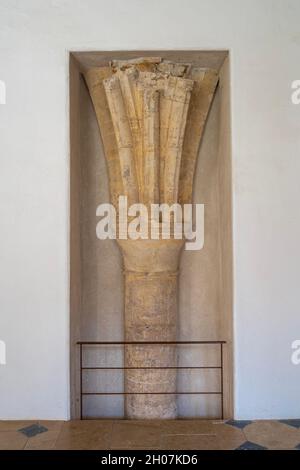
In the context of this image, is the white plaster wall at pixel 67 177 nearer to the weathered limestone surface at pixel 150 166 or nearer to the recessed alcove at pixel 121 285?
the weathered limestone surface at pixel 150 166

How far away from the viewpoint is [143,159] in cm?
418

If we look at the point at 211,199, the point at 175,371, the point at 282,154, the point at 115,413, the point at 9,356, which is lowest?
the point at 115,413

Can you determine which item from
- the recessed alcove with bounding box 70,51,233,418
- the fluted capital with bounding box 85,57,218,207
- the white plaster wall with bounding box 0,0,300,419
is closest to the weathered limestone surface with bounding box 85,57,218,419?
the fluted capital with bounding box 85,57,218,207

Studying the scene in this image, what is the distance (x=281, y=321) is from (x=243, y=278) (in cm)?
46

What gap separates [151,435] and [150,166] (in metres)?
2.15

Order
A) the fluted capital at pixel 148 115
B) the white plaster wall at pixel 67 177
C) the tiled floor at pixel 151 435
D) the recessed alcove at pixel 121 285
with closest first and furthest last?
the tiled floor at pixel 151 435 → the white plaster wall at pixel 67 177 → the fluted capital at pixel 148 115 → the recessed alcove at pixel 121 285

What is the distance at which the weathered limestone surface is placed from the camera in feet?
13.4

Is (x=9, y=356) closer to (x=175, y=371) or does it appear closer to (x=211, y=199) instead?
(x=175, y=371)

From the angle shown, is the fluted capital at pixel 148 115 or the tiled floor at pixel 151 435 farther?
the fluted capital at pixel 148 115

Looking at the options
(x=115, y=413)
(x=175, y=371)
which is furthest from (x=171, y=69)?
(x=115, y=413)

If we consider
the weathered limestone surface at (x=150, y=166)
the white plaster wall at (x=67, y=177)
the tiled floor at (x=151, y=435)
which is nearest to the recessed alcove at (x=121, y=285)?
the weathered limestone surface at (x=150, y=166)

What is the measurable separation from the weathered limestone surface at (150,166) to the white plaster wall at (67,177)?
0.38 meters

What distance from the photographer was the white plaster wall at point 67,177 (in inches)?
150

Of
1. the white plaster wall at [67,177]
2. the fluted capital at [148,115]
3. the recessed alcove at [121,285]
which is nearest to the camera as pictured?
the white plaster wall at [67,177]
